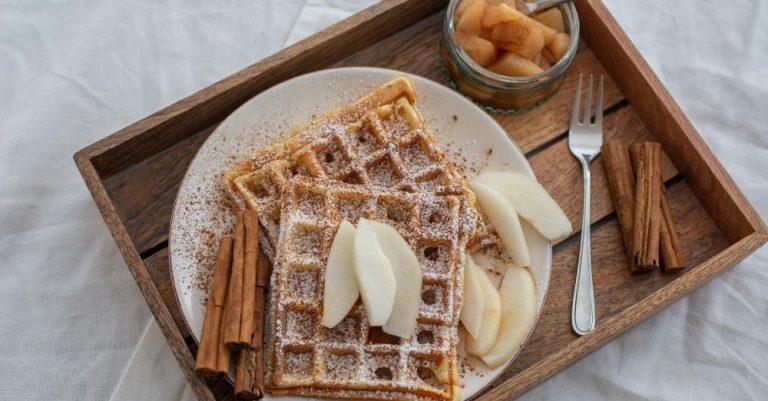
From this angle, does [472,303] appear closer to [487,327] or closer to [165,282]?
[487,327]

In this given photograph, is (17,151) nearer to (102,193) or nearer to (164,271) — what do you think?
(102,193)

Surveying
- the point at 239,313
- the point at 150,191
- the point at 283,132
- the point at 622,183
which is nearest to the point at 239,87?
the point at 283,132

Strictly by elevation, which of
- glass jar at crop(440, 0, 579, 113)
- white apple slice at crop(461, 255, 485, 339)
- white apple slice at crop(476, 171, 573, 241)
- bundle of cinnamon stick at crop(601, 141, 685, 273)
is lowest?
bundle of cinnamon stick at crop(601, 141, 685, 273)

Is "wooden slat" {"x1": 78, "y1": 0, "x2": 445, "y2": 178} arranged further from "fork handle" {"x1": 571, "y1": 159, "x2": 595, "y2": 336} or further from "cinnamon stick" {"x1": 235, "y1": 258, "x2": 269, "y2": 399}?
"fork handle" {"x1": 571, "y1": 159, "x2": 595, "y2": 336}

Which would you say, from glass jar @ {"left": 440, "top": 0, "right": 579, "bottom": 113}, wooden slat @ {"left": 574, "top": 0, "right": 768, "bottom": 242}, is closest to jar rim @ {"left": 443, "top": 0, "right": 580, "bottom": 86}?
glass jar @ {"left": 440, "top": 0, "right": 579, "bottom": 113}

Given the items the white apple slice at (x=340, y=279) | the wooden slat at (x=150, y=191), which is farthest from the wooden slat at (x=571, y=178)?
the wooden slat at (x=150, y=191)

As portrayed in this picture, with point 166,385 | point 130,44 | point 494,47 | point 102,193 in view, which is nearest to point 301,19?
point 130,44
